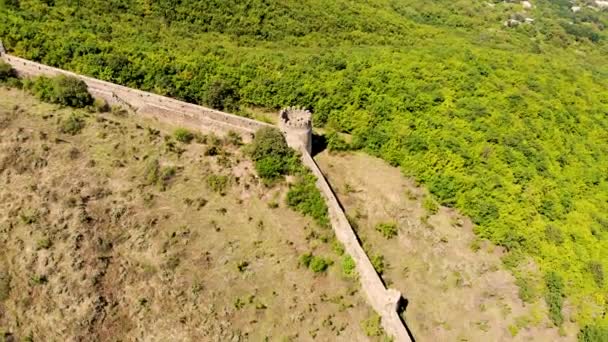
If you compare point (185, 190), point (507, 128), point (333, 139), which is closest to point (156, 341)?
point (185, 190)

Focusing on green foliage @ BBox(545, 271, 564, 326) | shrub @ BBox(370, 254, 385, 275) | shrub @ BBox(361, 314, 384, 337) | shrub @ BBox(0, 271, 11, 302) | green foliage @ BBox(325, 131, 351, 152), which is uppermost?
green foliage @ BBox(325, 131, 351, 152)

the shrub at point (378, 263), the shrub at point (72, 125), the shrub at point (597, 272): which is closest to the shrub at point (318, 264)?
the shrub at point (378, 263)

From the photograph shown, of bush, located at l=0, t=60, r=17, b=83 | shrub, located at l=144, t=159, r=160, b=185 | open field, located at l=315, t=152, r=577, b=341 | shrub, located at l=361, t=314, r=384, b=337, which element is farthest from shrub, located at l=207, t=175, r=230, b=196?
bush, located at l=0, t=60, r=17, b=83

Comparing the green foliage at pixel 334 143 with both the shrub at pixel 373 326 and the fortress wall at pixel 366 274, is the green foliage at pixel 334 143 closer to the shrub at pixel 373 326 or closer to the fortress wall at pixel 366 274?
the fortress wall at pixel 366 274

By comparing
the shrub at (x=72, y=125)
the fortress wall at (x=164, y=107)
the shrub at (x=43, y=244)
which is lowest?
the shrub at (x=43, y=244)

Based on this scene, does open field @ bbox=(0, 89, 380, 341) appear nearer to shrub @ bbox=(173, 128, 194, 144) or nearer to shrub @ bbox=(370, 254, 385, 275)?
shrub @ bbox=(173, 128, 194, 144)

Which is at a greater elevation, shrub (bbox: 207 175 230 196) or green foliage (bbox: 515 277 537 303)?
shrub (bbox: 207 175 230 196)
